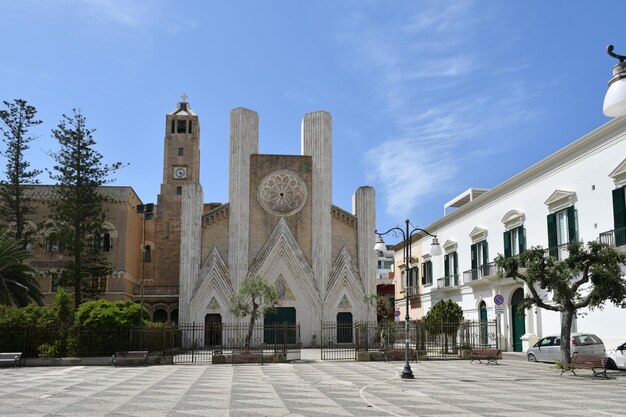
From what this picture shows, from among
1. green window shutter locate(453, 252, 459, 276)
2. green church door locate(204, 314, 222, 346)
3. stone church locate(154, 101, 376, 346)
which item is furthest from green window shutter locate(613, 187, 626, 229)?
green church door locate(204, 314, 222, 346)

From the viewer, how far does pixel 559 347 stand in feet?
78.2

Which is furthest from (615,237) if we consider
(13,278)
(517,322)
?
(13,278)

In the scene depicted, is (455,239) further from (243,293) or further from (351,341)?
(243,293)

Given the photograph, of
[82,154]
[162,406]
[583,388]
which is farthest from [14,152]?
[583,388]

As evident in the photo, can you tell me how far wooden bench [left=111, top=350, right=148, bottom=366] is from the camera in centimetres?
2441

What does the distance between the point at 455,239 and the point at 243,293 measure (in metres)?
14.2

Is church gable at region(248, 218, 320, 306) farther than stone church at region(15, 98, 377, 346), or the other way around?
church gable at region(248, 218, 320, 306)

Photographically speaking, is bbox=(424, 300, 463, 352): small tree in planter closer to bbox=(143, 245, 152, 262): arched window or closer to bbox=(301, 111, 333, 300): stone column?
bbox=(301, 111, 333, 300): stone column

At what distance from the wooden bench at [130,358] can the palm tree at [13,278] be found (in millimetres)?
9956

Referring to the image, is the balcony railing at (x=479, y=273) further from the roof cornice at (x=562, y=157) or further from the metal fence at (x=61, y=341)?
the metal fence at (x=61, y=341)

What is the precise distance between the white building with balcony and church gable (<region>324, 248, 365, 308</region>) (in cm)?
525

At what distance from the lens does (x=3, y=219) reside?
42938 millimetres

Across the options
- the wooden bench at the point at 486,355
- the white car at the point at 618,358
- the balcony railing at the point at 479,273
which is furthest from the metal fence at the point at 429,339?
the white car at the point at 618,358

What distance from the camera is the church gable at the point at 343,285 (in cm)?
4209
